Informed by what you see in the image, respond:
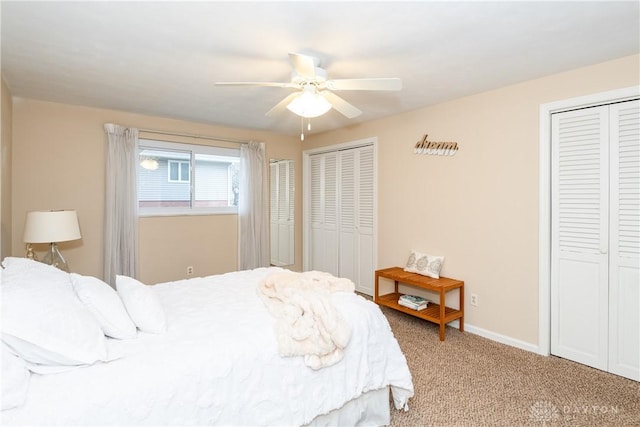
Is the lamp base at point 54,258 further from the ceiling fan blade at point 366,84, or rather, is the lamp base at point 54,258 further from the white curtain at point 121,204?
the ceiling fan blade at point 366,84

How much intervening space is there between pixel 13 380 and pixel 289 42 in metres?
2.16

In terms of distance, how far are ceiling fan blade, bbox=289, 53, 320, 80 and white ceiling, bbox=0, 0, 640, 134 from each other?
0.22 m

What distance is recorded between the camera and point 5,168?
2.95 metres

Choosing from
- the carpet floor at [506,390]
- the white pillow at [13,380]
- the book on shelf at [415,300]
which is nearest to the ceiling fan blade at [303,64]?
the white pillow at [13,380]

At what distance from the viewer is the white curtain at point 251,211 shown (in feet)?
15.6

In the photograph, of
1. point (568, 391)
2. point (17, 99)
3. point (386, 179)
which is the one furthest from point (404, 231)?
point (17, 99)

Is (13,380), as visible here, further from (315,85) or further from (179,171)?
(179,171)

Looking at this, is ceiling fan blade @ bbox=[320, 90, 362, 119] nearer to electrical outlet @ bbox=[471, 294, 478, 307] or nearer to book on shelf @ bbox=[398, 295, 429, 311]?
book on shelf @ bbox=[398, 295, 429, 311]

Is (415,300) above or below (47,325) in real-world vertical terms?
below

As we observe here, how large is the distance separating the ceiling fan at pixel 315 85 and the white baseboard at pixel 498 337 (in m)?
2.44

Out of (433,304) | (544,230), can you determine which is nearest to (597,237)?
(544,230)

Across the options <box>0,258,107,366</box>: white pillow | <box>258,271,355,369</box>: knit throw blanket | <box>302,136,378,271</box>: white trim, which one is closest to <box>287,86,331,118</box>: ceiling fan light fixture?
<box>258,271,355,369</box>: knit throw blanket

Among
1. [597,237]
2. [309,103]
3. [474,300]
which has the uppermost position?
[309,103]

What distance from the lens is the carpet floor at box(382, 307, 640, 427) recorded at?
2.04 m
